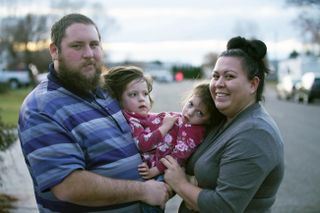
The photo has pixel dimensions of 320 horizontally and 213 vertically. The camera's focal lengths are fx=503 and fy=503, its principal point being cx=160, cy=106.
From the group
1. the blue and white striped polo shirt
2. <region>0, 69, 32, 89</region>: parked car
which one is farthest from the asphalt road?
<region>0, 69, 32, 89</region>: parked car

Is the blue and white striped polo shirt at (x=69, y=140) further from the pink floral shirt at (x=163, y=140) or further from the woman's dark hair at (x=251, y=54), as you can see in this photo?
the woman's dark hair at (x=251, y=54)

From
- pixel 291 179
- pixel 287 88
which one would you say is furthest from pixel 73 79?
pixel 287 88

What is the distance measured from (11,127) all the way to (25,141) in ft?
17.9

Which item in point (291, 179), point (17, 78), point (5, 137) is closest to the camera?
point (5, 137)

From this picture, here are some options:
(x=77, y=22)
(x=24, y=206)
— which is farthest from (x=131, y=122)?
(x=24, y=206)

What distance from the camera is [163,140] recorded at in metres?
3.61

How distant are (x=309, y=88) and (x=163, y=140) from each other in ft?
92.5

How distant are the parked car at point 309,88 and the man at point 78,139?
90.7ft

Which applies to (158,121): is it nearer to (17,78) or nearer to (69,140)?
(69,140)

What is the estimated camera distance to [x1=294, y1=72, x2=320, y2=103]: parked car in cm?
2964

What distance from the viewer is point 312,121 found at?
2055cm

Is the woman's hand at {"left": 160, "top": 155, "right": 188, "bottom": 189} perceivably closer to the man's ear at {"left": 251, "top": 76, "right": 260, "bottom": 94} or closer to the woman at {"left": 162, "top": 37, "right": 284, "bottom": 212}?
the woman at {"left": 162, "top": 37, "right": 284, "bottom": 212}

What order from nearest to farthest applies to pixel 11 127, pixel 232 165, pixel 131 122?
1. pixel 232 165
2. pixel 131 122
3. pixel 11 127

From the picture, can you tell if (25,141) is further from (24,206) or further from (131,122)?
(24,206)
